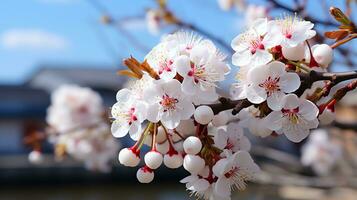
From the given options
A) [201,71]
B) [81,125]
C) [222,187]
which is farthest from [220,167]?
[81,125]

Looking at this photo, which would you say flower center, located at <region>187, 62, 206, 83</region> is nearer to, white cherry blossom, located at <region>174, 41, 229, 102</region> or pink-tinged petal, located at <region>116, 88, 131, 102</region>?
white cherry blossom, located at <region>174, 41, 229, 102</region>

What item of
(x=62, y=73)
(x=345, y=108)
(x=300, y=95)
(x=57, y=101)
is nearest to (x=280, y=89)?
(x=300, y=95)

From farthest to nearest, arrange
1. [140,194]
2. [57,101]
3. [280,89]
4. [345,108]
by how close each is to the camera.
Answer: [140,194], [345,108], [57,101], [280,89]

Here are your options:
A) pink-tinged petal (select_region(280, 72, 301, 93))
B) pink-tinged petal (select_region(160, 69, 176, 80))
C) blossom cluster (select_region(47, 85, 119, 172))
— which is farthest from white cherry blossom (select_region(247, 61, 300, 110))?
blossom cluster (select_region(47, 85, 119, 172))

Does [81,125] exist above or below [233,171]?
above

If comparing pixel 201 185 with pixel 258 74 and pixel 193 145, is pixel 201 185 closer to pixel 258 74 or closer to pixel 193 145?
pixel 193 145

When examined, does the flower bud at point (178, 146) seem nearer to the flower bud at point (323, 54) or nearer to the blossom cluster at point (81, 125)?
the flower bud at point (323, 54)

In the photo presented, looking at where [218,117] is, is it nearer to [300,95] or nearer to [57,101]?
[300,95]

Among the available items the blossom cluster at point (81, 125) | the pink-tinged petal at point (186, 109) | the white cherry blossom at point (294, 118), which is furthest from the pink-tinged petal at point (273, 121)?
the blossom cluster at point (81, 125)
